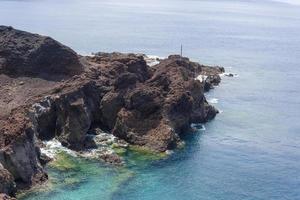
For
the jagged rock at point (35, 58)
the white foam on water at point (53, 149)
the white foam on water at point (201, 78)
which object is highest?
the jagged rock at point (35, 58)

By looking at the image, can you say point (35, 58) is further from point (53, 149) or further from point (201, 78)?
point (201, 78)

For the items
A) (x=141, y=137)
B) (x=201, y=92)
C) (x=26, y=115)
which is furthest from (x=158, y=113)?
(x=26, y=115)

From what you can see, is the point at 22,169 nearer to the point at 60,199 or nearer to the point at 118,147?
the point at 60,199

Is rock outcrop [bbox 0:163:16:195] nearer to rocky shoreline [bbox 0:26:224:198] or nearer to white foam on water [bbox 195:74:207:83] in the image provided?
rocky shoreline [bbox 0:26:224:198]

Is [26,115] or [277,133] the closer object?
[26,115]

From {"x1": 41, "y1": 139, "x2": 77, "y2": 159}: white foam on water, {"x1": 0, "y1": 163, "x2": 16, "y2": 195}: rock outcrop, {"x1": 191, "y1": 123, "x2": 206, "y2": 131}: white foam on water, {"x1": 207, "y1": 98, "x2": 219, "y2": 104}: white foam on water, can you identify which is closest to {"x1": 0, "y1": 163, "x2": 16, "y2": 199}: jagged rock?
{"x1": 0, "y1": 163, "x2": 16, "y2": 195}: rock outcrop

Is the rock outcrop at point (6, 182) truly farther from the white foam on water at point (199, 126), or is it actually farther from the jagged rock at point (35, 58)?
the white foam on water at point (199, 126)

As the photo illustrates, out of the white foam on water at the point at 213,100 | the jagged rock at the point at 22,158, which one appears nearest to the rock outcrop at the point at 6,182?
the jagged rock at the point at 22,158
